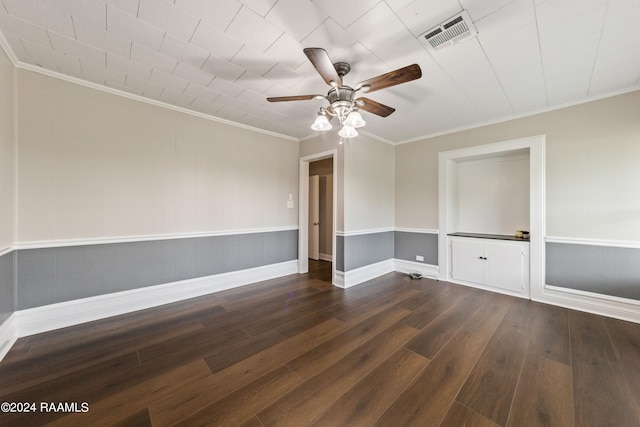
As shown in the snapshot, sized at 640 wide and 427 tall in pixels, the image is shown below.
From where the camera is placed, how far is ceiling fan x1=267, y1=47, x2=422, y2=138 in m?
1.71

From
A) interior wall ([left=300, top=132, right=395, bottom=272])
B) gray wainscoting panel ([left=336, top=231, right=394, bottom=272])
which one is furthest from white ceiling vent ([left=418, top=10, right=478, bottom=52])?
gray wainscoting panel ([left=336, top=231, right=394, bottom=272])

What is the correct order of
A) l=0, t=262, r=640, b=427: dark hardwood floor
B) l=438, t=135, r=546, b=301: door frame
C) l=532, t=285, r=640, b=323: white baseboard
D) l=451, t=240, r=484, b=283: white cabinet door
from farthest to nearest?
l=451, t=240, r=484, b=283: white cabinet door
l=438, t=135, r=546, b=301: door frame
l=532, t=285, r=640, b=323: white baseboard
l=0, t=262, r=640, b=427: dark hardwood floor

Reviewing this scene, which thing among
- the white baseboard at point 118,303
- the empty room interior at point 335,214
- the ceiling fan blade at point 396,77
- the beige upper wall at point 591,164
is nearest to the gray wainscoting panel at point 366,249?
the empty room interior at point 335,214

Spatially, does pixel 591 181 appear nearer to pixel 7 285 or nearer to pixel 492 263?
pixel 492 263

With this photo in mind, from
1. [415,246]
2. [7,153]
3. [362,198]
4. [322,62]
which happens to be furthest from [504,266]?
A: [7,153]

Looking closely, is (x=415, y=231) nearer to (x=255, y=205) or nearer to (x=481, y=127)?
(x=481, y=127)

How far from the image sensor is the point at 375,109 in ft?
7.74

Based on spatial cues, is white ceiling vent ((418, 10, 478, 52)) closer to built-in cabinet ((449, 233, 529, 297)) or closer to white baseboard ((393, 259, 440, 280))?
built-in cabinet ((449, 233, 529, 297))

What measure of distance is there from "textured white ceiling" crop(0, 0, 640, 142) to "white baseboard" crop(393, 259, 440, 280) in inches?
106

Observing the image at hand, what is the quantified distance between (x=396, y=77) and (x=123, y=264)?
3.48m

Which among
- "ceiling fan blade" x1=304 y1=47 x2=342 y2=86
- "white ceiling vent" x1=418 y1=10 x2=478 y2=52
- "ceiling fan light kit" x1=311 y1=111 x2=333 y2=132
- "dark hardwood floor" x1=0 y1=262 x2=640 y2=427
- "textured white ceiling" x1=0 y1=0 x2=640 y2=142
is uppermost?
"textured white ceiling" x1=0 y1=0 x2=640 y2=142

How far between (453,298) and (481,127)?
8.67 ft

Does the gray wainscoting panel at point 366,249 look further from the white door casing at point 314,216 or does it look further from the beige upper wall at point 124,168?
the white door casing at point 314,216

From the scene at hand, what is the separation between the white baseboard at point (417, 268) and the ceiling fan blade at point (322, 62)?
3.64m
